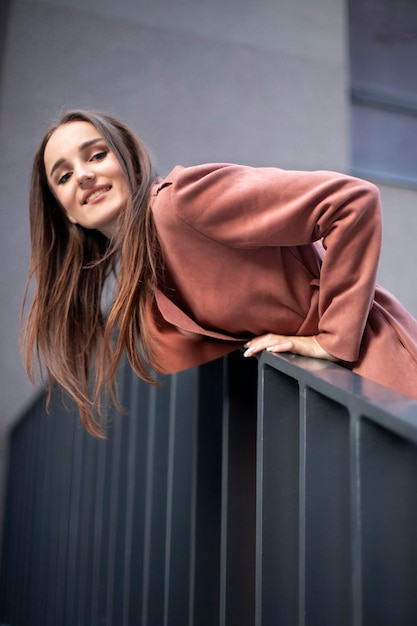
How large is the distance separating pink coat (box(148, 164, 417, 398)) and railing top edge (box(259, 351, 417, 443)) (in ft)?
0.87

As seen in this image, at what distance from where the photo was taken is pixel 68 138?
1216mm

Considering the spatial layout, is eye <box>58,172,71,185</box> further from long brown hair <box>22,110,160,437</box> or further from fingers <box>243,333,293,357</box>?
fingers <box>243,333,293,357</box>

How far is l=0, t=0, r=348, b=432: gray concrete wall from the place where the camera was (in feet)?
14.6

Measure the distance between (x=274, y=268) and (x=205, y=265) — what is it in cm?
11

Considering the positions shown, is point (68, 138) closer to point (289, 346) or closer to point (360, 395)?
point (289, 346)

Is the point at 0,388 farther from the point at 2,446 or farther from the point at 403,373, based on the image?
the point at 403,373

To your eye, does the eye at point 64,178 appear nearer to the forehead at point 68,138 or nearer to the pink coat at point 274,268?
the forehead at point 68,138

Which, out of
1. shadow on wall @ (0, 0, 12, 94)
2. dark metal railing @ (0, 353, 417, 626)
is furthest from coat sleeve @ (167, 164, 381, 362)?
shadow on wall @ (0, 0, 12, 94)

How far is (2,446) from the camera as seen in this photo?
14.2 feet

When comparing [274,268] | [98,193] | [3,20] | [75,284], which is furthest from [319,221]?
[3,20]

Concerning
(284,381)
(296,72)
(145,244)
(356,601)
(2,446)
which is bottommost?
(2,446)

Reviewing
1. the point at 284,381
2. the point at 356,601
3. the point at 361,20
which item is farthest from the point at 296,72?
the point at 356,601

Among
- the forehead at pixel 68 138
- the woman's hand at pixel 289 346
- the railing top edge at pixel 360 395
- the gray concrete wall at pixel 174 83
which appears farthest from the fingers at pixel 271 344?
the gray concrete wall at pixel 174 83

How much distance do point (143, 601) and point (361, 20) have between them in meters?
5.34
